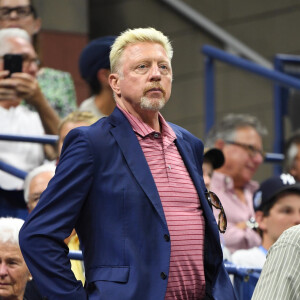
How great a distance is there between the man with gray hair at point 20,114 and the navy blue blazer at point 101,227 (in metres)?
2.31

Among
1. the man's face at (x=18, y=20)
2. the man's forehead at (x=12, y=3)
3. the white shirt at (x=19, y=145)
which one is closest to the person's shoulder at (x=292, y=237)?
the white shirt at (x=19, y=145)

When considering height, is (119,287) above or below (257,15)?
below

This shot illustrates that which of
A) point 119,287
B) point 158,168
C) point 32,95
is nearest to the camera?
point 119,287

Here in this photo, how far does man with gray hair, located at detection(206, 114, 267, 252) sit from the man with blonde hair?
2515 mm

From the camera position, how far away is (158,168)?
341 cm

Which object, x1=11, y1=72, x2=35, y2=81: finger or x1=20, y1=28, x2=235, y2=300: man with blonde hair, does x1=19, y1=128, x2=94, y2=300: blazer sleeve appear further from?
x1=11, y1=72, x2=35, y2=81: finger

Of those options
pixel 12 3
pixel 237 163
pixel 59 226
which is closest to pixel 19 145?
pixel 12 3

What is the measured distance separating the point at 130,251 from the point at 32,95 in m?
2.74

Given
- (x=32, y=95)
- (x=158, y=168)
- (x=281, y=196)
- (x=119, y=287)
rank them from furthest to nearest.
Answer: (x=32, y=95), (x=281, y=196), (x=158, y=168), (x=119, y=287)

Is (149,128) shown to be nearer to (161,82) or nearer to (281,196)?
(161,82)

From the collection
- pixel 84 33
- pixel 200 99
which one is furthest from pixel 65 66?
pixel 200 99

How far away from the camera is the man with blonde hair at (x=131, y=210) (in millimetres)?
3203

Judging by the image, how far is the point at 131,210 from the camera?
3240 millimetres

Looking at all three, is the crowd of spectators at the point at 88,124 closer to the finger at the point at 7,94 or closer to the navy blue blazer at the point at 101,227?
the finger at the point at 7,94
